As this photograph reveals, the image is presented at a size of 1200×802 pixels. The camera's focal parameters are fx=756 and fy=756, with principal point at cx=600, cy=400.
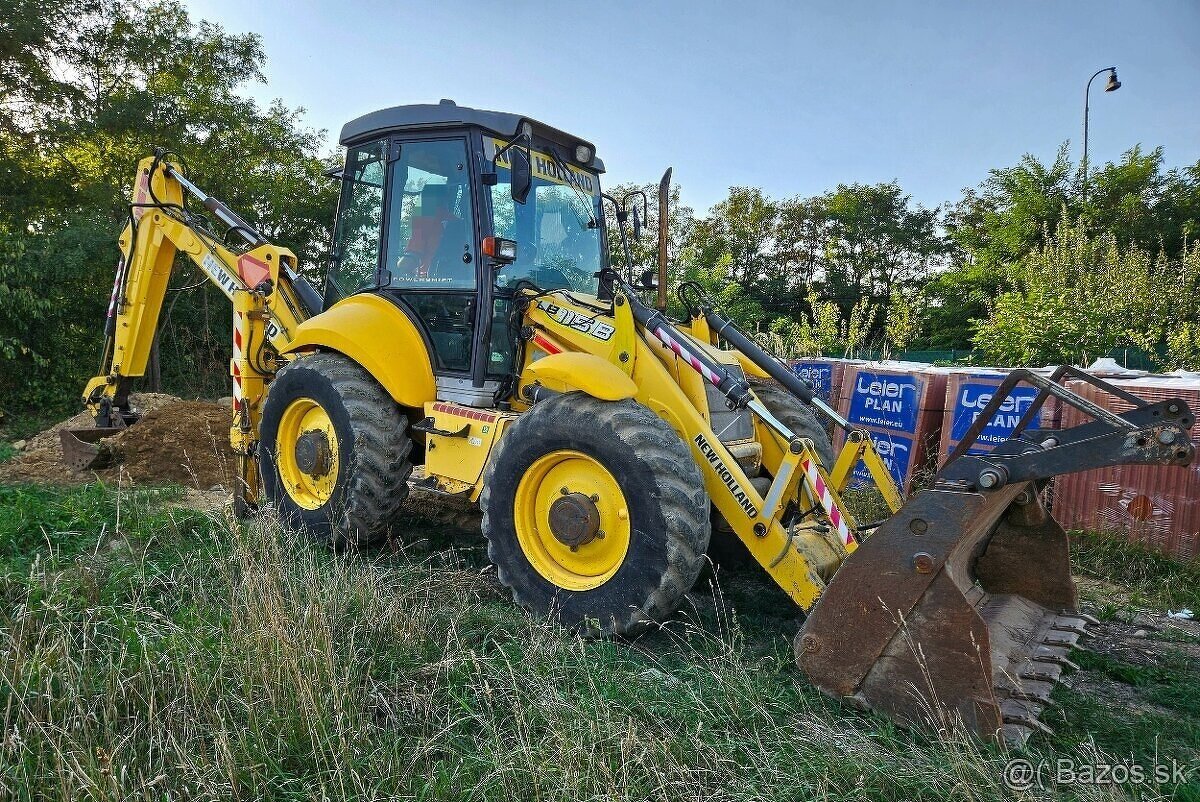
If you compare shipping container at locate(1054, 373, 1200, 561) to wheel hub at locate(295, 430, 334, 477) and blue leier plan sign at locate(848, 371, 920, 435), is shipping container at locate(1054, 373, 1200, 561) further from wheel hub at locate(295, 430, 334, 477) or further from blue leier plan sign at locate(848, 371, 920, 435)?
wheel hub at locate(295, 430, 334, 477)

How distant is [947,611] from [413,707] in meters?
2.09

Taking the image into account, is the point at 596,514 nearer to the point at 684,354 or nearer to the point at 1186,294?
the point at 684,354

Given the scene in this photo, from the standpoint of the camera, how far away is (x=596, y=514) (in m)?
3.85

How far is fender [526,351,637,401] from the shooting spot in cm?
392

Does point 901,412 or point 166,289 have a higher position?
point 166,289

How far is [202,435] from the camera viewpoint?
28.3 ft

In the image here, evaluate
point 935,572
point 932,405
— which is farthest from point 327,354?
point 932,405

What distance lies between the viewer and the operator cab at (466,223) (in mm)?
4805

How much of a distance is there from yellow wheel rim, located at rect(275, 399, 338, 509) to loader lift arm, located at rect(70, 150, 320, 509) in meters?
0.37

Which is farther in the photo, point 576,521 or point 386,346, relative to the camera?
point 386,346

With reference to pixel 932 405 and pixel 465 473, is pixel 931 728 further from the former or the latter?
pixel 932 405

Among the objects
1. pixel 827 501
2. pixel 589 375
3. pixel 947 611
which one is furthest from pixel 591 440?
pixel 947 611

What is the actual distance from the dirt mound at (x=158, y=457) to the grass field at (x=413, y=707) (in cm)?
371

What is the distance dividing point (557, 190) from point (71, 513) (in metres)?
4.04
